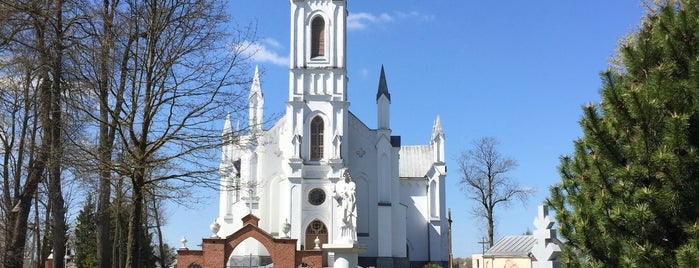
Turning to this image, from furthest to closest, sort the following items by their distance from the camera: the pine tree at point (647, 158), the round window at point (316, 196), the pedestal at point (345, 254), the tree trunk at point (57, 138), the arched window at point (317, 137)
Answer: the arched window at point (317, 137) < the round window at point (316, 196) < the pedestal at point (345, 254) < the tree trunk at point (57, 138) < the pine tree at point (647, 158)

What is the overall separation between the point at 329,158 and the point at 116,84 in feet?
94.3

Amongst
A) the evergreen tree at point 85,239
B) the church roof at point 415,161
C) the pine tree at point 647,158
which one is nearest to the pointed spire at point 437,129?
the church roof at point 415,161

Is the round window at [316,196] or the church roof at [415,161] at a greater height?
the church roof at [415,161]

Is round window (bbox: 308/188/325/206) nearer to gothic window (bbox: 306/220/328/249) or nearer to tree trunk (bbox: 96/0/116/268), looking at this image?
gothic window (bbox: 306/220/328/249)

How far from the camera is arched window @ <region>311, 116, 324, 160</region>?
43.8m

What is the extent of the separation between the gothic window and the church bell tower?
3752 millimetres

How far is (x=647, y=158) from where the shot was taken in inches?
275

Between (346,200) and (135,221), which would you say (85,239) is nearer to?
(346,200)

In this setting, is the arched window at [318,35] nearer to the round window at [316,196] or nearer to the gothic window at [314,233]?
the round window at [316,196]

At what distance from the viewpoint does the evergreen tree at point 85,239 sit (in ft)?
137

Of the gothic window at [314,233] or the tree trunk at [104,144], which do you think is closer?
the tree trunk at [104,144]

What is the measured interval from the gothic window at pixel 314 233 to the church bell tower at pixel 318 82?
12.3ft

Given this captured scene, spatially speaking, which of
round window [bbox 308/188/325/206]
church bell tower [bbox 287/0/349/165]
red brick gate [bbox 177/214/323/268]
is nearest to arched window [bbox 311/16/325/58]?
church bell tower [bbox 287/0/349/165]

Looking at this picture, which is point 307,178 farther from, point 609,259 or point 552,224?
point 609,259
